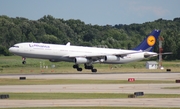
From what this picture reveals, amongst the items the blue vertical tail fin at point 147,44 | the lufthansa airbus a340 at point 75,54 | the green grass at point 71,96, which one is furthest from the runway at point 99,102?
the blue vertical tail fin at point 147,44

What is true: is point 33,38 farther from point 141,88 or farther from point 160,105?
point 160,105

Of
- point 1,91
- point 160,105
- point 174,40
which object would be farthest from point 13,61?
point 160,105

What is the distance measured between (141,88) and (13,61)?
65.5 m

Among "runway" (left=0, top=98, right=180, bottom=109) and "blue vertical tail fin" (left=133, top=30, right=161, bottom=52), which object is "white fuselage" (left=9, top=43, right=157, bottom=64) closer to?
"blue vertical tail fin" (left=133, top=30, right=161, bottom=52)

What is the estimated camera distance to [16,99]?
36.3m

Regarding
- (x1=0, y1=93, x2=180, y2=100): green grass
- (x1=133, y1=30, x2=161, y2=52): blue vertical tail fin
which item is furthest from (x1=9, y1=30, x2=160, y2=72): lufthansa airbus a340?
(x1=0, y1=93, x2=180, y2=100): green grass

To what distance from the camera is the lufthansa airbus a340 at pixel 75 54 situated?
243ft

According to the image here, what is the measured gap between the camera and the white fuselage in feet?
243

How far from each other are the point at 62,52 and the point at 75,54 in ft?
8.38

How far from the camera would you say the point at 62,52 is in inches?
2963

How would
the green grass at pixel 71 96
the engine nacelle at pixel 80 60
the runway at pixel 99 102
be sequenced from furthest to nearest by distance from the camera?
1. the engine nacelle at pixel 80 60
2. the green grass at pixel 71 96
3. the runway at pixel 99 102

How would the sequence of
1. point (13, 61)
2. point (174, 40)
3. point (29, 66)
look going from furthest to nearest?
point (174, 40) < point (13, 61) < point (29, 66)

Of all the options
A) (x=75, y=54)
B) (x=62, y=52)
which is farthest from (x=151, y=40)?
(x=62, y=52)

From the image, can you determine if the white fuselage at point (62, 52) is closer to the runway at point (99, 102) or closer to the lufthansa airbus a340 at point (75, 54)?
the lufthansa airbus a340 at point (75, 54)
